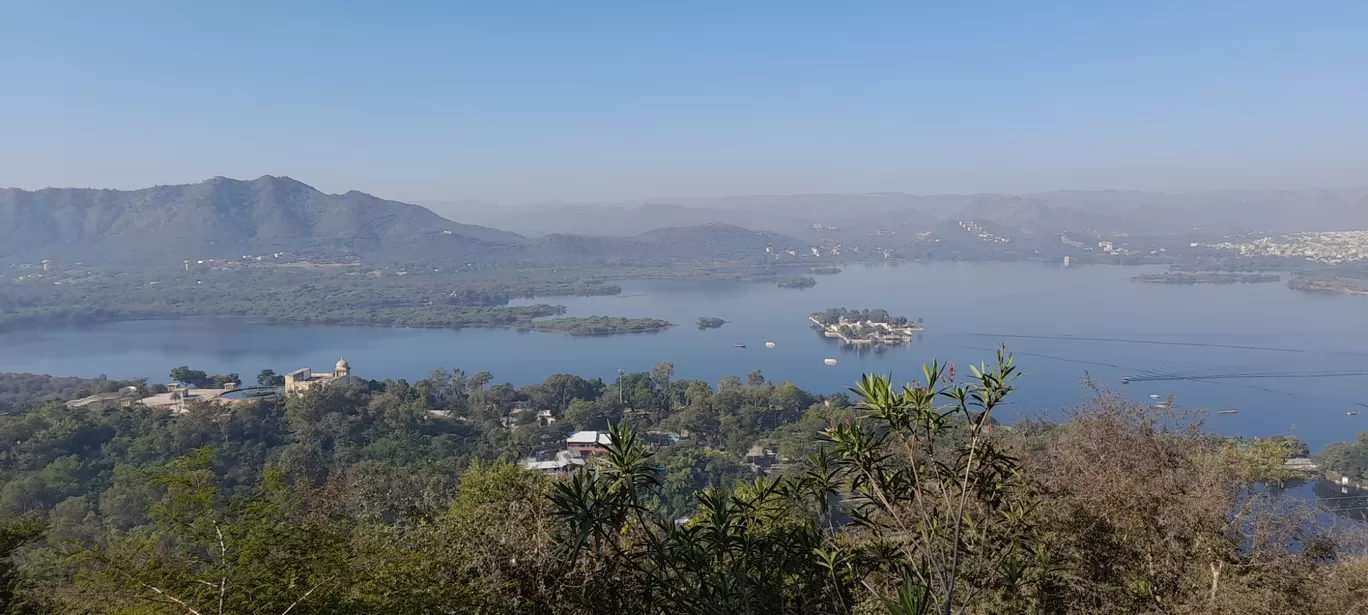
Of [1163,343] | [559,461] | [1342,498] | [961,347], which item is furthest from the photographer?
[961,347]

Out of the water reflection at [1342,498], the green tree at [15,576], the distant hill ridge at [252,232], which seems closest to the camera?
the green tree at [15,576]

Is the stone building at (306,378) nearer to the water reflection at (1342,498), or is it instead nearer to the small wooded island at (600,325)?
the small wooded island at (600,325)

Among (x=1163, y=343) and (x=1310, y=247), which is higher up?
(x=1310, y=247)

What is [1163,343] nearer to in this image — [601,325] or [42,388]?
[601,325]

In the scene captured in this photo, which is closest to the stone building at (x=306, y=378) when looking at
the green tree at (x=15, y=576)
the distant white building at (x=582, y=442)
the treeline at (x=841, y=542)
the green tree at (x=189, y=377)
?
the green tree at (x=189, y=377)

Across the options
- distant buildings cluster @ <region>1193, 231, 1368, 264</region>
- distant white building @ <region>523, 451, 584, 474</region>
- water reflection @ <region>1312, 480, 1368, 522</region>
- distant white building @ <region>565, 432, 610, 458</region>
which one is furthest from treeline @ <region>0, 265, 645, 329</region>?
distant buildings cluster @ <region>1193, 231, 1368, 264</region>

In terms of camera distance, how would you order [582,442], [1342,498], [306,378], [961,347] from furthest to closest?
1. [961,347]
2. [306,378]
3. [582,442]
4. [1342,498]

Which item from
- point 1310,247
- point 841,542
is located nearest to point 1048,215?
point 1310,247
